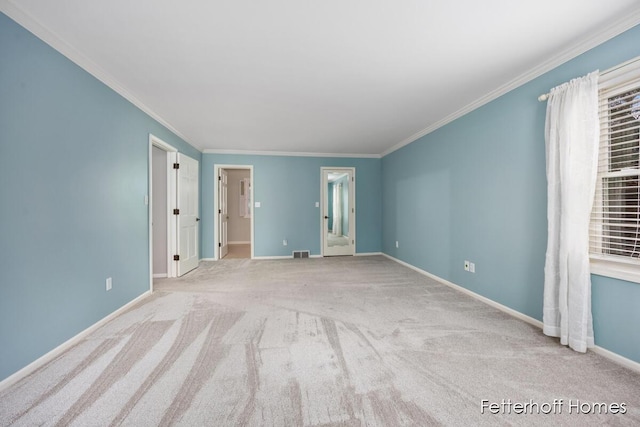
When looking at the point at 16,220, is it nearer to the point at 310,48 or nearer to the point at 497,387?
the point at 310,48

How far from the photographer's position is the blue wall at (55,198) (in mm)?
1605

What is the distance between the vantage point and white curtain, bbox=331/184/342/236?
9047 millimetres

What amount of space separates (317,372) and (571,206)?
7.52 ft

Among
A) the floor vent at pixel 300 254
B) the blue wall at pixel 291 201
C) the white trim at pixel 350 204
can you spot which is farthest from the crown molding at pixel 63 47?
the floor vent at pixel 300 254

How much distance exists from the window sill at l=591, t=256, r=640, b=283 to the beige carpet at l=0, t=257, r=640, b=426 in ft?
2.06

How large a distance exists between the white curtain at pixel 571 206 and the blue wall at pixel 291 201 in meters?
4.07

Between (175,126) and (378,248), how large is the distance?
4850 mm

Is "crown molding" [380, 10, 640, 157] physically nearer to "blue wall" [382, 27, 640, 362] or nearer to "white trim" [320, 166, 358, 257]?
"blue wall" [382, 27, 640, 362]

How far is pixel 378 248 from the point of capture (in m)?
6.21

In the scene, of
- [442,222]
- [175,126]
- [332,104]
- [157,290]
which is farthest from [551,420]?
[175,126]

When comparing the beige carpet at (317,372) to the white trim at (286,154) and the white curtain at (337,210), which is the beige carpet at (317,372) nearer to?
the white trim at (286,154)

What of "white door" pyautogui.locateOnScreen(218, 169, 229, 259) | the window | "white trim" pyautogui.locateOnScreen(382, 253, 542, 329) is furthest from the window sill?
"white door" pyautogui.locateOnScreen(218, 169, 229, 259)

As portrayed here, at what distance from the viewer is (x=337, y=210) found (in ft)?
31.1

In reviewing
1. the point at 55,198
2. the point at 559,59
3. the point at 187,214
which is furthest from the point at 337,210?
the point at 55,198
